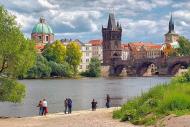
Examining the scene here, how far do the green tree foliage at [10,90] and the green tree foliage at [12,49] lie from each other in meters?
0.89

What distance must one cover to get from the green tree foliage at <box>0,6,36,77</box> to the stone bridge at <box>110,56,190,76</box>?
116 m

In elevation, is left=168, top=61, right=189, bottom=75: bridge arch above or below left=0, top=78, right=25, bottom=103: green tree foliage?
above

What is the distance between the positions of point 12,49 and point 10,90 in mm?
2904

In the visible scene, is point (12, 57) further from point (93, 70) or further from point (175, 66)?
point (175, 66)

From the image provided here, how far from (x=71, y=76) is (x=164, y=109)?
11900cm

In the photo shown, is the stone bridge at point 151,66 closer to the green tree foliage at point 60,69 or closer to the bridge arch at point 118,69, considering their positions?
the bridge arch at point 118,69

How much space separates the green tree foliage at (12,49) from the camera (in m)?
37.5

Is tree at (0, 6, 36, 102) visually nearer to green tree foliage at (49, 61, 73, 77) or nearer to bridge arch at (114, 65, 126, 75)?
green tree foliage at (49, 61, 73, 77)

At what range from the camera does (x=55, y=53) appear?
152000mm

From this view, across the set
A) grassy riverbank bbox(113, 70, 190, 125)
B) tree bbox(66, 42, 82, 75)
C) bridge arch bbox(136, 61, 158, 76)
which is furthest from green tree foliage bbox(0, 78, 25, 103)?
bridge arch bbox(136, 61, 158, 76)

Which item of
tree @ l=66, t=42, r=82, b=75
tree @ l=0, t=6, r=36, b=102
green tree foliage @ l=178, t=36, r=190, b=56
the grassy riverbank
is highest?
green tree foliage @ l=178, t=36, r=190, b=56

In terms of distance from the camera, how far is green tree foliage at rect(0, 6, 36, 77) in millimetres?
37500

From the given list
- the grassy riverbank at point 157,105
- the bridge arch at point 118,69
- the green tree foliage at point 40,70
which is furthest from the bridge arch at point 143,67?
the grassy riverbank at point 157,105

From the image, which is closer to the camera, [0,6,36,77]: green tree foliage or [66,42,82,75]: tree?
[0,6,36,77]: green tree foliage
